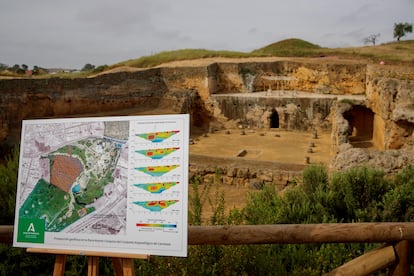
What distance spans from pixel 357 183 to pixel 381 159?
2.38 m

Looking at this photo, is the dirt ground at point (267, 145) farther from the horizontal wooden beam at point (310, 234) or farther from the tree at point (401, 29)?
the tree at point (401, 29)

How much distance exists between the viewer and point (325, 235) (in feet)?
9.86

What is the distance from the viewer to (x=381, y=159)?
7617 mm

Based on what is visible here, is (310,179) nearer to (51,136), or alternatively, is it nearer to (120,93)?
(51,136)

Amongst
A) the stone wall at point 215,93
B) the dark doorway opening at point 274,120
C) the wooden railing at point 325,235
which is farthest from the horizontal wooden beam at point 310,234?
the dark doorway opening at point 274,120

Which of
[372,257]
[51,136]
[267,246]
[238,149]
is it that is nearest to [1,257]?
[51,136]

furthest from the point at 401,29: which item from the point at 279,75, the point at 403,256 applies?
the point at 403,256

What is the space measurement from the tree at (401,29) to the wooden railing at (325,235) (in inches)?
2039

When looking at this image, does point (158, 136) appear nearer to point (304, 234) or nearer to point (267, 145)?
point (304, 234)

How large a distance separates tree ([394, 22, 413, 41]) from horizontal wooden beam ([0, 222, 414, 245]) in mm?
51815

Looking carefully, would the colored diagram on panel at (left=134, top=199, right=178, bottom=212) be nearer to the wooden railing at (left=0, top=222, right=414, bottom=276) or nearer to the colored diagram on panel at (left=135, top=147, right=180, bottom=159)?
the colored diagram on panel at (left=135, top=147, right=180, bottom=159)

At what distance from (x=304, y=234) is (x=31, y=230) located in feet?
6.57

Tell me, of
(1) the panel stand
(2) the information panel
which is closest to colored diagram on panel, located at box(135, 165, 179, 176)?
(2) the information panel

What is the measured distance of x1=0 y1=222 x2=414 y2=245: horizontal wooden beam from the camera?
3.01m
